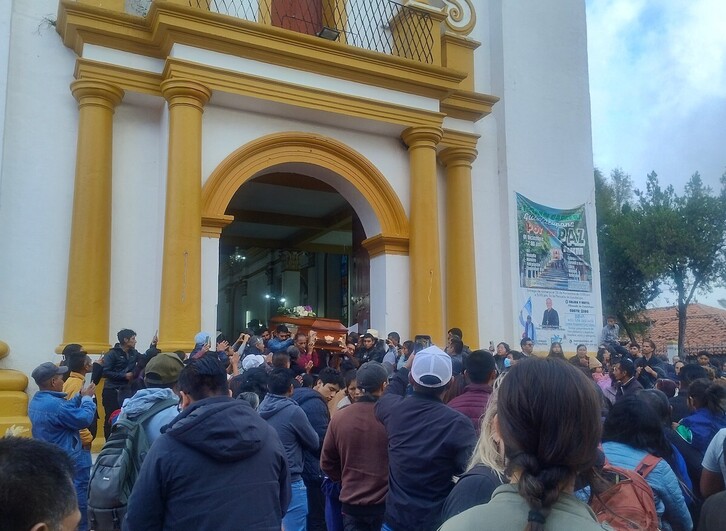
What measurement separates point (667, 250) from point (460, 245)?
14602mm

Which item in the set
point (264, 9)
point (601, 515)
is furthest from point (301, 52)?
point (601, 515)

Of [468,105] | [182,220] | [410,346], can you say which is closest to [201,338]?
[182,220]

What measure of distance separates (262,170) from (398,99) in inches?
99.1

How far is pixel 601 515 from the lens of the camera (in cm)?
204

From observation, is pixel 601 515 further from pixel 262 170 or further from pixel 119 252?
pixel 262 170

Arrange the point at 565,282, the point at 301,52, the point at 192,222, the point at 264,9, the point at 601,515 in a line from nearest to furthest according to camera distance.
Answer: the point at 601,515, the point at 192,222, the point at 301,52, the point at 264,9, the point at 565,282

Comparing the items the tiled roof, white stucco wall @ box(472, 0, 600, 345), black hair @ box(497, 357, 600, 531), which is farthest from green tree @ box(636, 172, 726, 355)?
black hair @ box(497, 357, 600, 531)

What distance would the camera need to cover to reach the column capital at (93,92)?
8.75 metres

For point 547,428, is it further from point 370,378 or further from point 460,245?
point 460,245

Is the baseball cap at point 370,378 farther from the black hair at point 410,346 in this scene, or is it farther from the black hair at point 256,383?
the black hair at point 410,346

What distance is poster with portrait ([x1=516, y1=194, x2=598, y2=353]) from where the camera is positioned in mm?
11734

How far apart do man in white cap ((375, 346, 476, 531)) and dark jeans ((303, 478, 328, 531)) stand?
5.90 ft

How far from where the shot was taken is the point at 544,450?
159 centimetres

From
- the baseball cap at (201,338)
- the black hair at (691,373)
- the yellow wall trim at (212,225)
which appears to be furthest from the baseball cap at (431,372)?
the yellow wall trim at (212,225)
